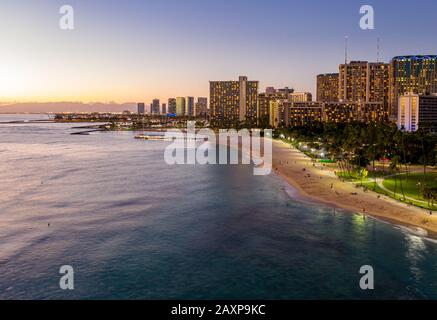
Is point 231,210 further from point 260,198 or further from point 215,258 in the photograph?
point 215,258

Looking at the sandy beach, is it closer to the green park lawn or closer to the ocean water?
the green park lawn

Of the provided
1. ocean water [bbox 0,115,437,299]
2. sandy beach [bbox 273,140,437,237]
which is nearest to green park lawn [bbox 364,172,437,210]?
sandy beach [bbox 273,140,437,237]

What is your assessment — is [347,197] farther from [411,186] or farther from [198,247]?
[198,247]

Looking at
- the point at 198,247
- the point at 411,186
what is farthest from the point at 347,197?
the point at 198,247

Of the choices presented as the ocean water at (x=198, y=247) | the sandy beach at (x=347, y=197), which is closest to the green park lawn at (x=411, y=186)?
the sandy beach at (x=347, y=197)

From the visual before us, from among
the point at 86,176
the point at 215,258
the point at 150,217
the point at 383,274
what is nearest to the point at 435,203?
the point at 383,274

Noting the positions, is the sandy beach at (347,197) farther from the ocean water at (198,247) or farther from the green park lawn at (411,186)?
the ocean water at (198,247)

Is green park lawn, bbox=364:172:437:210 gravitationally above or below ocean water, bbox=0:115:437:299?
above
